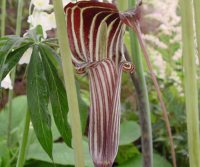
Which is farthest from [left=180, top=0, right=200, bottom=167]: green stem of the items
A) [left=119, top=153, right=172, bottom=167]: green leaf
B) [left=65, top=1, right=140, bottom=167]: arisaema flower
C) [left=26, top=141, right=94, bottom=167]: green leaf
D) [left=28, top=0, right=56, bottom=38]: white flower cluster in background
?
[left=119, top=153, right=172, bottom=167]: green leaf

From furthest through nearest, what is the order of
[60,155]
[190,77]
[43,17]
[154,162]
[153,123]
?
[153,123] < [154,162] < [60,155] < [43,17] < [190,77]

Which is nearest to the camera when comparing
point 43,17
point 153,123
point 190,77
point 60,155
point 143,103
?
point 190,77

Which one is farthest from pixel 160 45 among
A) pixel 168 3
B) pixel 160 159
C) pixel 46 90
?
pixel 46 90

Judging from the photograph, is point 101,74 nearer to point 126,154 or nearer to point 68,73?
point 68,73

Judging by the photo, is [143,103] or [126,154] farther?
[126,154]

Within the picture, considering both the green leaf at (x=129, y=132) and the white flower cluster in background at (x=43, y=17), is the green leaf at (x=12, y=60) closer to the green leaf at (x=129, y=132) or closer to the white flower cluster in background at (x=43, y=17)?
the white flower cluster in background at (x=43, y=17)

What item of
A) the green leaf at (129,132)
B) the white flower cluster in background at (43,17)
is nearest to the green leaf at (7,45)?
the white flower cluster in background at (43,17)

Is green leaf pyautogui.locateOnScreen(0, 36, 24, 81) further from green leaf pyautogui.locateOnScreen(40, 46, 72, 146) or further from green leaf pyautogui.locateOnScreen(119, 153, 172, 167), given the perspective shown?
green leaf pyautogui.locateOnScreen(119, 153, 172, 167)

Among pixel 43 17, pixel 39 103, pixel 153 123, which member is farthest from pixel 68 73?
pixel 153 123
